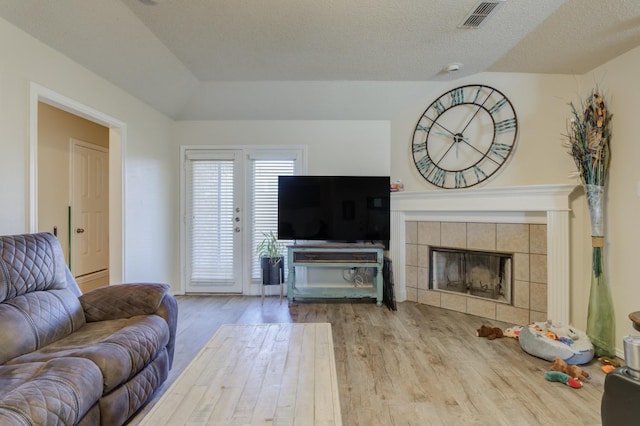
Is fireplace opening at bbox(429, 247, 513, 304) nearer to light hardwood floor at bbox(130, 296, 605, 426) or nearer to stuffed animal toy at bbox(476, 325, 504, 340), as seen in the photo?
light hardwood floor at bbox(130, 296, 605, 426)

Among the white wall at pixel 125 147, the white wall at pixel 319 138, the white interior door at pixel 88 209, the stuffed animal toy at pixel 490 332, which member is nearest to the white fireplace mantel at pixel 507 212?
the stuffed animal toy at pixel 490 332

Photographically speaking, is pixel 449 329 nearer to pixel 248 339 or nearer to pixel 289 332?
pixel 289 332

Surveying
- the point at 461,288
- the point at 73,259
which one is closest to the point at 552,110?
the point at 461,288

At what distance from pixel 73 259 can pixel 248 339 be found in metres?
3.16

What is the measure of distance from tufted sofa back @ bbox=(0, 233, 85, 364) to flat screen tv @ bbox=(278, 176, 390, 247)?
215 centimetres

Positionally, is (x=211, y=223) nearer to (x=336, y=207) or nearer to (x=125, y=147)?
(x=125, y=147)

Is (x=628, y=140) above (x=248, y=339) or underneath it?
above

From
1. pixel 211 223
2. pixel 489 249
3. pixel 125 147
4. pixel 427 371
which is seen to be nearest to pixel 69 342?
pixel 125 147

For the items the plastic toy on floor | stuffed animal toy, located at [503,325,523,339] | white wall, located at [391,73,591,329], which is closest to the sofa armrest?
the plastic toy on floor

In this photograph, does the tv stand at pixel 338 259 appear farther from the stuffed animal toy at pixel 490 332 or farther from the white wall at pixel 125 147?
the white wall at pixel 125 147

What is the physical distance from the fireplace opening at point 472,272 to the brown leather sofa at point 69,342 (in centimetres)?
291

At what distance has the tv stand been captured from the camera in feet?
11.7

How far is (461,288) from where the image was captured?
353 centimetres

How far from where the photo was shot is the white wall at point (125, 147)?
77.5 inches
